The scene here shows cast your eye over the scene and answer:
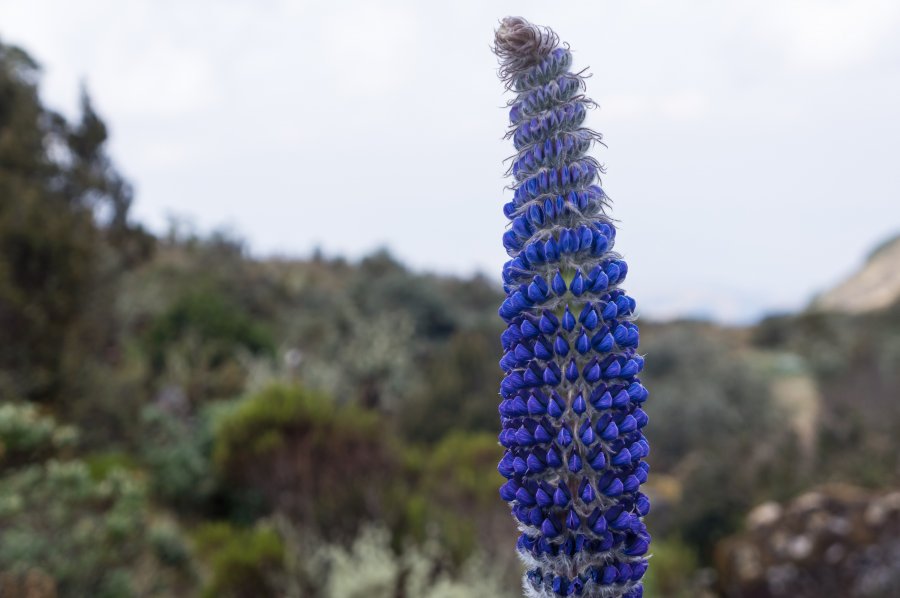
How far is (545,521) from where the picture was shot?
1553mm

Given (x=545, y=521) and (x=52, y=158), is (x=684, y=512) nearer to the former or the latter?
(x=545, y=521)

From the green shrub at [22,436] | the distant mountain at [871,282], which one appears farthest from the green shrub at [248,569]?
the distant mountain at [871,282]

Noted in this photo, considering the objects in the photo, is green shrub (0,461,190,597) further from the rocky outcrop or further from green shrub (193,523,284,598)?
the rocky outcrop

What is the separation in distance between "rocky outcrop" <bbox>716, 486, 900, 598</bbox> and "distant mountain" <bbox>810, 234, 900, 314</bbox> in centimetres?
4337

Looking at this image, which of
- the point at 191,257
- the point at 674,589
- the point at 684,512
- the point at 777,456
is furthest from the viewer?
the point at 191,257

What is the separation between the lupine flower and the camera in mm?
1546

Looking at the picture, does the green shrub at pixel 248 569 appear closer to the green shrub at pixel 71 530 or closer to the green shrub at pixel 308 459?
the green shrub at pixel 71 530

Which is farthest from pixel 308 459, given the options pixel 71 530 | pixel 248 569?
pixel 71 530

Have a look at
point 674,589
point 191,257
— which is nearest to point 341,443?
point 674,589

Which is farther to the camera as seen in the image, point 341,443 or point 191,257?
point 191,257

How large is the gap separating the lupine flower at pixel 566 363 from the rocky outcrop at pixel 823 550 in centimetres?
625

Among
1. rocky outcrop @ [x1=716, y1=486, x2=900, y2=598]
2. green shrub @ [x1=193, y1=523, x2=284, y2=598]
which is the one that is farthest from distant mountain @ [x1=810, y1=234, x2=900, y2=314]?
green shrub @ [x1=193, y1=523, x2=284, y2=598]

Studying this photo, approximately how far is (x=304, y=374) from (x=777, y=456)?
842 centimetres

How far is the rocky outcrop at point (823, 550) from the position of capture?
21.8 feet
